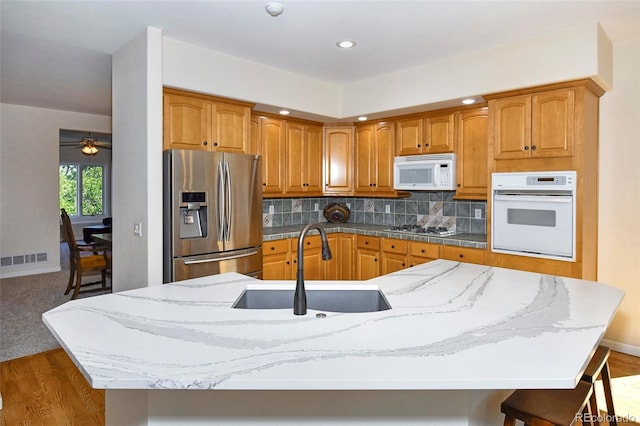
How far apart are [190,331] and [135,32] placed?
258 cm

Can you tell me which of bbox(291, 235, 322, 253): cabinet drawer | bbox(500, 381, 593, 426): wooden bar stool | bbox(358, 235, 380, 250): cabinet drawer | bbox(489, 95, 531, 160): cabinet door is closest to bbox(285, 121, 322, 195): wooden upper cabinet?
bbox(291, 235, 322, 253): cabinet drawer

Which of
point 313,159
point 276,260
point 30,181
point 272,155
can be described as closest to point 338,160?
point 313,159

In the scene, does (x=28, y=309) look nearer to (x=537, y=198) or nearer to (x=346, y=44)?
(x=346, y=44)

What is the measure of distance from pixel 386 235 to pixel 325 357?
326cm

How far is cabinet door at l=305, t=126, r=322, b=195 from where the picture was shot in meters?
4.84

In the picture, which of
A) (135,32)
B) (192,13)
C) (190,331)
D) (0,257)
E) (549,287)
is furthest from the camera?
(0,257)

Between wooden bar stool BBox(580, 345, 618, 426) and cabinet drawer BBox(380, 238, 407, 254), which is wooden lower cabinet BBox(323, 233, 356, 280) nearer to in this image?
cabinet drawer BBox(380, 238, 407, 254)

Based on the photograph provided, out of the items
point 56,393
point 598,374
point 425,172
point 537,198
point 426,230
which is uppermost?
point 425,172

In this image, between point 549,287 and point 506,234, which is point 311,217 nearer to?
point 506,234

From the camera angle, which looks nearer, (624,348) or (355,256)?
(624,348)

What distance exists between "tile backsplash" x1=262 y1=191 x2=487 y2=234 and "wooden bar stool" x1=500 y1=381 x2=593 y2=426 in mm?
2865

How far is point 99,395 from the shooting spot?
2.78 metres

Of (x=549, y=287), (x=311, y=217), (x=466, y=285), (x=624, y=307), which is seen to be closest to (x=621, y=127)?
(x=624, y=307)

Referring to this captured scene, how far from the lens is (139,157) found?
313 cm
